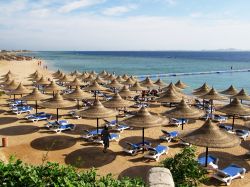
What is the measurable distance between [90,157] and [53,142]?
2471 millimetres

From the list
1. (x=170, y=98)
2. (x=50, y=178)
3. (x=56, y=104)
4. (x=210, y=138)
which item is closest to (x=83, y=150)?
(x=56, y=104)

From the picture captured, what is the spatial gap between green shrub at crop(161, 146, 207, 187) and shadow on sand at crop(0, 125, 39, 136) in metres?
10.5

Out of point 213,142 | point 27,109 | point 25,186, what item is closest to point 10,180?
point 25,186

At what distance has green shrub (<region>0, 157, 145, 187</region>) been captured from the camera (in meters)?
5.42

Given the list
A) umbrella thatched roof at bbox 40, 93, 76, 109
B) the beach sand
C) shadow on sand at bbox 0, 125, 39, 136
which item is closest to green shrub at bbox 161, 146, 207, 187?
the beach sand

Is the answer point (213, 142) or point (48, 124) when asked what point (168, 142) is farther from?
point (48, 124)

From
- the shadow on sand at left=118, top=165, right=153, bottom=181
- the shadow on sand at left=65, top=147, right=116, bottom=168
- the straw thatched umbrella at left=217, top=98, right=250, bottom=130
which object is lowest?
the shadow on sand at left=118, top=165, right=153, bottom=181

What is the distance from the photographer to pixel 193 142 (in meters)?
10.9

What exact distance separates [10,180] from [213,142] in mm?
7605

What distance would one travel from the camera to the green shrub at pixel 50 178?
5422 millimetres

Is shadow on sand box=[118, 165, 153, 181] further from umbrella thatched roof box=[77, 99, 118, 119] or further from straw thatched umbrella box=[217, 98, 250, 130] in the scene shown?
straw thatched umbrella box=[217, 98, 250, 130]

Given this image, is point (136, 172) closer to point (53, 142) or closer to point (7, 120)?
point (53, 142)

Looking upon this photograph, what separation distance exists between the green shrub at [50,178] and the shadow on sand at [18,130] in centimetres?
1003

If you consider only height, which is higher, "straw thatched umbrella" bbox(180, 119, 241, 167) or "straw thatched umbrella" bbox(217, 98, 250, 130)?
"straw thatched umbrella" bbox(217, 98, 250, 130)
